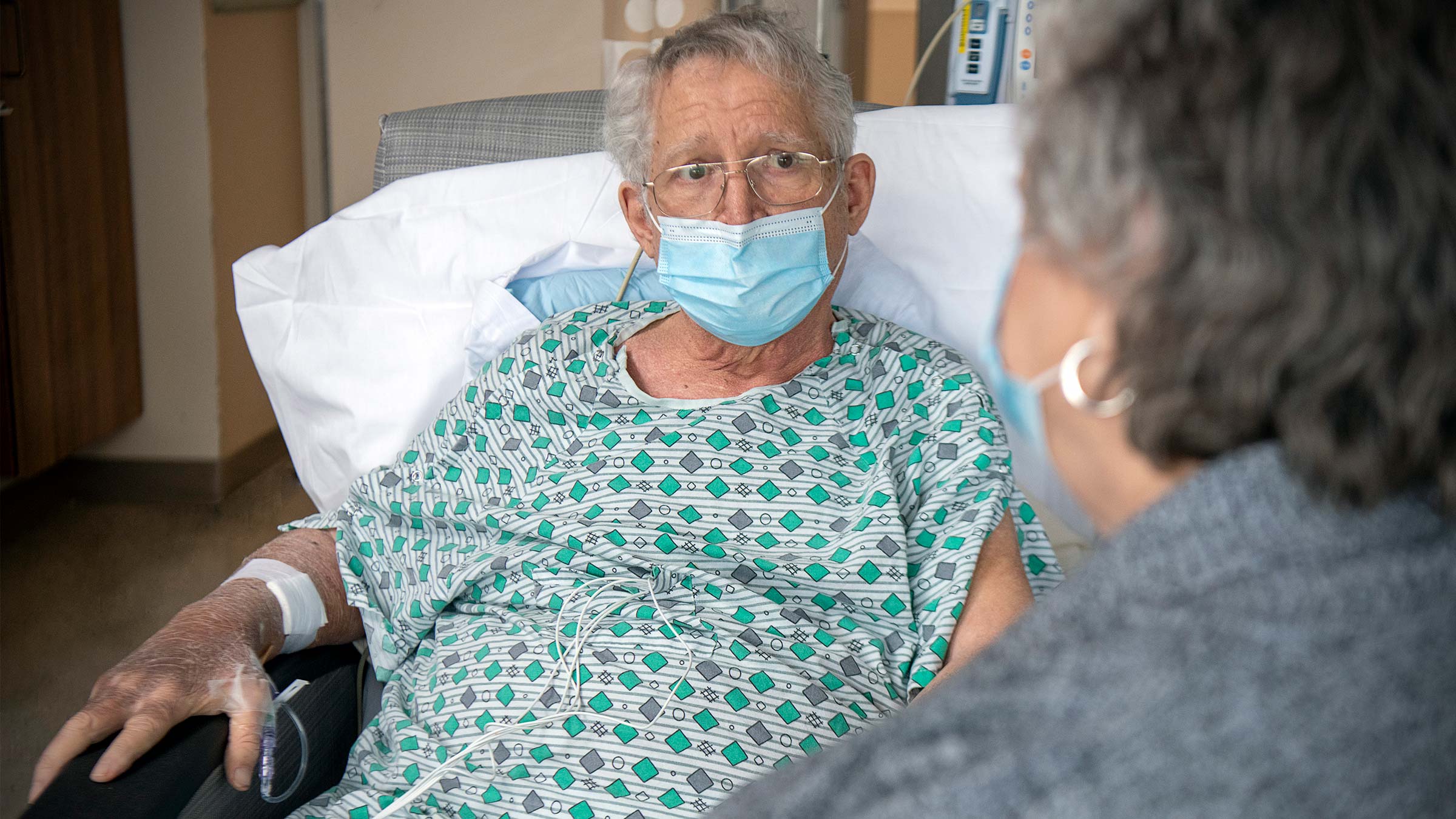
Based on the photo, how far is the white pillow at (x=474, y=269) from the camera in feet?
6.21

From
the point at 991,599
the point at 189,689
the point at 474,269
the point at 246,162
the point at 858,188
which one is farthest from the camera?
the point at 246,162

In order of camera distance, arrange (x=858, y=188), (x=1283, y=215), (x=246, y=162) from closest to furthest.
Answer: (x=1283, y=215), (x=858, y=188), (x=246, y=162)

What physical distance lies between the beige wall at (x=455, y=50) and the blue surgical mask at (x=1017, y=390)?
2.62 metres

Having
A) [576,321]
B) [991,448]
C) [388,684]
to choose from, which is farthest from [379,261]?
[991,448]

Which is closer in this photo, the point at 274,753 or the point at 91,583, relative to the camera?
the point at 274,753

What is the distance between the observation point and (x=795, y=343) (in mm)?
1579

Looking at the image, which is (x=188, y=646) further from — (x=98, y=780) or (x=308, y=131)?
(x=308, y=131)

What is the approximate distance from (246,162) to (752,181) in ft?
7.97

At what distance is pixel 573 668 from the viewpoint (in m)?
1.33

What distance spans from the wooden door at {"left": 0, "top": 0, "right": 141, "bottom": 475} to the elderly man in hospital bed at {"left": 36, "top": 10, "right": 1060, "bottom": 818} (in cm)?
179

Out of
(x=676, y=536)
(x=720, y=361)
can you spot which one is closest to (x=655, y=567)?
(x=676, y=536)

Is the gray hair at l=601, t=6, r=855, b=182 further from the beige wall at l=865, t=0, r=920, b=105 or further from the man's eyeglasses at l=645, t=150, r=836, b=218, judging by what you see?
the beige wall at l=865, t=0, r=920, b=105

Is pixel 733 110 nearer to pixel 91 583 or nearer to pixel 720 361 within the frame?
pixel 720 361

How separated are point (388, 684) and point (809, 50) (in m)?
1.07
